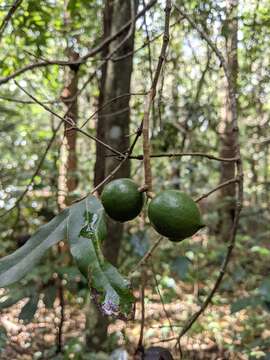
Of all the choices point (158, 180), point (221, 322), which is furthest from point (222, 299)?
point (158, 180)

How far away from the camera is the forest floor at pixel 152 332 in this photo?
10.4ft

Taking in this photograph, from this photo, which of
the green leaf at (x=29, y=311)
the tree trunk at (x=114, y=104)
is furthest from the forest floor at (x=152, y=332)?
the green leaf at (x=29, y=311)

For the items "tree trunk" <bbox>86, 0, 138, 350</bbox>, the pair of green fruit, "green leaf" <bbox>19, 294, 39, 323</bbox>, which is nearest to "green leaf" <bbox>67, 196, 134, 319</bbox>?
the pair of green fruit

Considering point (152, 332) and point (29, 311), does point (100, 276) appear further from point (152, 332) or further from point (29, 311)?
point (152, 332)

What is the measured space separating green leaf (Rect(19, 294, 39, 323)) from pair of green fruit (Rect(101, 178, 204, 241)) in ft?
3.49

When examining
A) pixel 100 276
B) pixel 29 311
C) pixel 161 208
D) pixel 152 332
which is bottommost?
pixel 152 332

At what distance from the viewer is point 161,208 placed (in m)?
0.89

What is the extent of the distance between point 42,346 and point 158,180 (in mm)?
2085

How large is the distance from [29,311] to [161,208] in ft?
3.96

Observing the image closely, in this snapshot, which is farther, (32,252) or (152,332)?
(152,332)

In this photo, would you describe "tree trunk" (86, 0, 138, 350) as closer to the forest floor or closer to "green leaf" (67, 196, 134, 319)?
the forest floor

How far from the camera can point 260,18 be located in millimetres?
2568

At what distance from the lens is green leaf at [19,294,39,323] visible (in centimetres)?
186

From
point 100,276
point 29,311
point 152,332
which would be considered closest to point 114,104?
point 29,311
